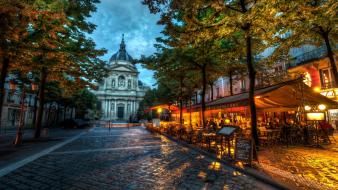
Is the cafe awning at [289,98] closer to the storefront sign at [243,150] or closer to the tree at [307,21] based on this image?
the tree at [307,21]

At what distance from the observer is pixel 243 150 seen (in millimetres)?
5973

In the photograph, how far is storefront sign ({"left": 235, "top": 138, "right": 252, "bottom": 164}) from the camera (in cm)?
574

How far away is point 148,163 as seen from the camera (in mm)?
6391

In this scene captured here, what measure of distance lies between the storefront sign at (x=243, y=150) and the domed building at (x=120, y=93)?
68124mm

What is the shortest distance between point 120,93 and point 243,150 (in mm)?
73503

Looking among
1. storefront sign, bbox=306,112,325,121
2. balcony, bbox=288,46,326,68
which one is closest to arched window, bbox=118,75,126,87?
balcony, bbox=288,46,326,68

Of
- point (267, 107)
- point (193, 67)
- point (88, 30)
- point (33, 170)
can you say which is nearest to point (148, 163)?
point (33, 170)

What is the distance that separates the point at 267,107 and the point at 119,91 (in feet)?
233

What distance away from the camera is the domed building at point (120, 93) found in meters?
72.3

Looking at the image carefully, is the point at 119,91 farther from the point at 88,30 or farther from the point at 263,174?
the point at 263,174

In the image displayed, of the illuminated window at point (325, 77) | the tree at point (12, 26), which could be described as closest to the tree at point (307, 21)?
the illuminated window at point (325, 77)

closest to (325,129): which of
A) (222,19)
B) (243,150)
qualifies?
(243,150)

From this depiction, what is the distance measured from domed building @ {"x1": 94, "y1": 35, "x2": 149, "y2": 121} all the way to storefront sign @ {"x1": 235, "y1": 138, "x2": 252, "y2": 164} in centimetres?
6812

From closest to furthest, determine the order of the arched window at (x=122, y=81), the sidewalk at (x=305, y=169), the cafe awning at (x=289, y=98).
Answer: the sidewalk at (x=305, y=169), the cafe awning at (x=289, y=98), the arched window at (x=122, y=81)
